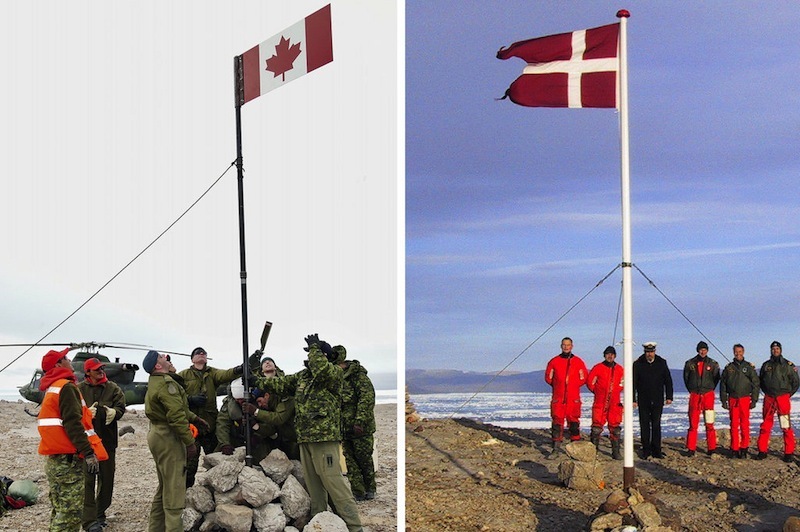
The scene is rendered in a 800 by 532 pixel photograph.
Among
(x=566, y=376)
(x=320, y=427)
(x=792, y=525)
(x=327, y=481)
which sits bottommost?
(x=792, y=525)

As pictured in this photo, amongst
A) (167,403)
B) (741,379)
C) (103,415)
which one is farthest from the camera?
(741,379)

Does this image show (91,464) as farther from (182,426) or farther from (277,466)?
(277,466)

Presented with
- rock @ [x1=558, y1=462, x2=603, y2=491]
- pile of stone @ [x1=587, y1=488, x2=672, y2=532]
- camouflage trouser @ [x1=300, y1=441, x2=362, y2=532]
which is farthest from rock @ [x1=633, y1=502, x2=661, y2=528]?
camouflage trouser @ [x1=300, y1=441, x2=362, y2=532]

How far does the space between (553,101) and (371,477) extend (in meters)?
4.06

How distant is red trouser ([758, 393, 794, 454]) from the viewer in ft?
34.2

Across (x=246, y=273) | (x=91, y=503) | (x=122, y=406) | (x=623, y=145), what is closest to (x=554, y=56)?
(x=623, y=145)

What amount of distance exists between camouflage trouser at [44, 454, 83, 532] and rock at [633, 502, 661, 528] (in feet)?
14.8

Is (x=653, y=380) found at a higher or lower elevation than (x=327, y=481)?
higher

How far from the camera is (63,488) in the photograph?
22.2 ft

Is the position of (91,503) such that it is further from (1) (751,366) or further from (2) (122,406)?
(1) (751,366)

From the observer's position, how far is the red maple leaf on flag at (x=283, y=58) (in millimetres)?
7215

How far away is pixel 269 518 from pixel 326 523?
524 mm

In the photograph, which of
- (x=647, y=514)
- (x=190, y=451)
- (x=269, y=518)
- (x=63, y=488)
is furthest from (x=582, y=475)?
(x=63, y=488)

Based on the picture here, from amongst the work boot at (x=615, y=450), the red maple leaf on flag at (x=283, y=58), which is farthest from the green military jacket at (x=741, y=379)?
the red maple leaf on flag at (x=283, y=58)
